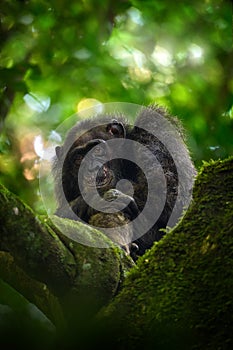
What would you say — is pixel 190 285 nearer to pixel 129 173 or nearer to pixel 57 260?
pixel 57 260

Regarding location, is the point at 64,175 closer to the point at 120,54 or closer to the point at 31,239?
the point at 120,54

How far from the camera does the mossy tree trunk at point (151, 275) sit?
189cm

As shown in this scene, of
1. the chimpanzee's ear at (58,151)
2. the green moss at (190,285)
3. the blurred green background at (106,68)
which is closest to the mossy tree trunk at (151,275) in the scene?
the green moss at (190,285)

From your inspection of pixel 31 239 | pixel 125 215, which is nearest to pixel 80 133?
pixel 125 215

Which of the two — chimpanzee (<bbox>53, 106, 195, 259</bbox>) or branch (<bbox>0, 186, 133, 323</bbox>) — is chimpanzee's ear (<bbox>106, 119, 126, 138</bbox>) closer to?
chimpanzee (<bbox>53, 106, 195, 259</bbox>)

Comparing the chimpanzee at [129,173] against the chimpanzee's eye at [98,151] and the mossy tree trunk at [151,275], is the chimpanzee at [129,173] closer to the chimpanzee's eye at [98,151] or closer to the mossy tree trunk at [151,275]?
the chimpanzee's eye at [98,151]

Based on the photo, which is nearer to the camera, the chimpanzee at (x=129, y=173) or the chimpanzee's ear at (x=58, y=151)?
the chimpanzee at (x=129, y=173)

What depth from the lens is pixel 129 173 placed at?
4.36m

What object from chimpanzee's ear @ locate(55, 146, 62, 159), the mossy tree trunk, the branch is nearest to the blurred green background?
chimpanzee's ear @ locate(55, 146, 62, 159)

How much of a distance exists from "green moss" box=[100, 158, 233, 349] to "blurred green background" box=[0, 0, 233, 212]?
198 centimetres

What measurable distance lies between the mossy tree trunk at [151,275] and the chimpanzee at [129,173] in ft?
3.49

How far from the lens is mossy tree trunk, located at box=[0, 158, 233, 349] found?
6.19ft

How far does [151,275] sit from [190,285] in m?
0.19

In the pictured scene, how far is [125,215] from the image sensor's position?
3424 mm
